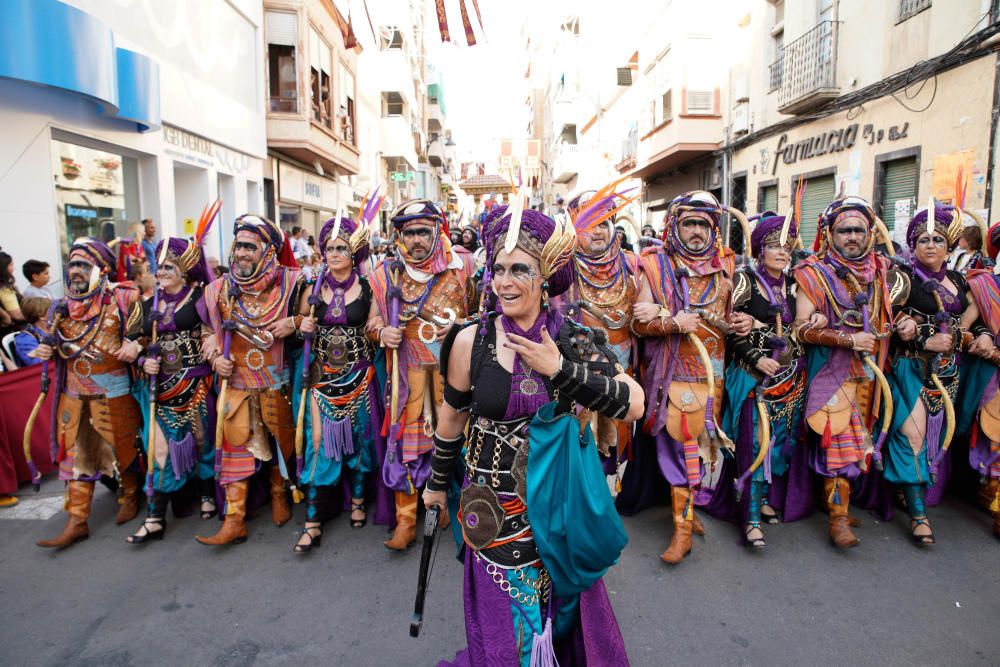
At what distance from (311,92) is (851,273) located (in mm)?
15411

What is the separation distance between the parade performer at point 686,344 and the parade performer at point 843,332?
58 centimetres

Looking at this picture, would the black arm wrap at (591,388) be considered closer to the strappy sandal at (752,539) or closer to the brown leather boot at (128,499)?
the strappy sandal at (752,539)

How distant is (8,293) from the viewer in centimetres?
593

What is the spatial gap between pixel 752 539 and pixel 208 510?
3.70m

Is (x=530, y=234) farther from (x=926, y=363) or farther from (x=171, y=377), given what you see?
(x=926, y=363)

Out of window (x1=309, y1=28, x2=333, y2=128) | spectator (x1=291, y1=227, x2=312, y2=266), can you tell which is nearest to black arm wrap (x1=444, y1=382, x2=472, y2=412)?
spectator (x1=291, y1=227, x2=312, y2=266)

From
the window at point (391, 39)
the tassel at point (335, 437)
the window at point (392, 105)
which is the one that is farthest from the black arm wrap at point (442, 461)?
the window at point (392, 105)

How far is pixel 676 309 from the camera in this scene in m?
3.96

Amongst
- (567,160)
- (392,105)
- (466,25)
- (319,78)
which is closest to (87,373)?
(466,25)

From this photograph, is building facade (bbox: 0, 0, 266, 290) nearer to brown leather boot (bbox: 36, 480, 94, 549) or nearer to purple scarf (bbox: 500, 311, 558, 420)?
brown leather boot (bbox: 36, 480, 94, 549)

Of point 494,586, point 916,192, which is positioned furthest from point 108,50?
point 916,192

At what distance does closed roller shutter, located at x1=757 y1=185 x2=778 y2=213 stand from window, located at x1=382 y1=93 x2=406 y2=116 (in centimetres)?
1913

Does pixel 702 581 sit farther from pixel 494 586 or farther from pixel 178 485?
pixel 178 485

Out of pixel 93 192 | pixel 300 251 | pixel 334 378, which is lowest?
pixel 334 378
